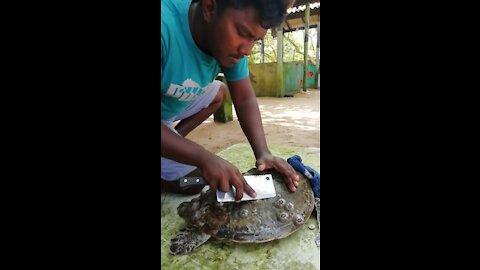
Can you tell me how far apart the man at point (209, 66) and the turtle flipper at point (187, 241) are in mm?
155

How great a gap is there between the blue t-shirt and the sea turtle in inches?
14.0

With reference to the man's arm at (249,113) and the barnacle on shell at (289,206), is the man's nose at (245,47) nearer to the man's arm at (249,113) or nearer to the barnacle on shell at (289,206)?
the man's arm at (249,113)

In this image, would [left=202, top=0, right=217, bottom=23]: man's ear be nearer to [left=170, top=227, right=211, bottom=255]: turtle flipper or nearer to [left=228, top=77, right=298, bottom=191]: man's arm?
[left=228, top=77, right=298, bottom=191]: man's arm

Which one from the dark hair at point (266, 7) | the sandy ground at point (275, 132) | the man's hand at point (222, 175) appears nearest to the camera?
the dark hair at point (266, 7)

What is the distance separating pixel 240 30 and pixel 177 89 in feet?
1.13

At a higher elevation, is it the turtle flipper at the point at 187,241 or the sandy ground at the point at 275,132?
the sandy ground at the point at 275,132

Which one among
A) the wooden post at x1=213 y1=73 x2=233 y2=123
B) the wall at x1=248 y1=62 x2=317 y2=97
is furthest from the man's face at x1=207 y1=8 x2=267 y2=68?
the wall at x1=248 y1=62 x2=317 y2=97

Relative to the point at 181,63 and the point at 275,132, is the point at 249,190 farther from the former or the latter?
the point at 275,132

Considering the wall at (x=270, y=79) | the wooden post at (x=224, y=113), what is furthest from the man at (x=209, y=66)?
the wall at (x=270, y=79)

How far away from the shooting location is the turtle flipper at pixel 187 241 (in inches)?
31.9

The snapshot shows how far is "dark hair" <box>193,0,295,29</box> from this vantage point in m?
0.64

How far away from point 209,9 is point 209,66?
0.24 metres
